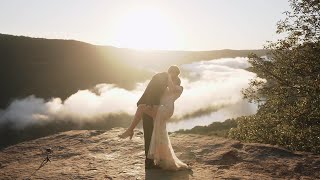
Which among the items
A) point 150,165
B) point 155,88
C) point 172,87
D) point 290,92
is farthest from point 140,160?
point 290,92

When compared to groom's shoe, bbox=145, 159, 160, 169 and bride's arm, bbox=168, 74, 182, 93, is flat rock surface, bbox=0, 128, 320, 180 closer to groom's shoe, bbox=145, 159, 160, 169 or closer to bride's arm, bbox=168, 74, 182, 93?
groom's shoe, bbox=145, 159, 160, 169

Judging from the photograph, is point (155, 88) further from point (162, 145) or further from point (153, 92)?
point (162, 145)

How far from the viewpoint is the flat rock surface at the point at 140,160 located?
9.45m

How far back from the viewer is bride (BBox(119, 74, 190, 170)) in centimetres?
942

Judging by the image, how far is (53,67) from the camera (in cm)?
12962

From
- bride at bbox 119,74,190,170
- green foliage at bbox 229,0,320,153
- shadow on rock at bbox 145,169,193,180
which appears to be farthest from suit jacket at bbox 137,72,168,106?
green foliage at bbox 229,0,320,153

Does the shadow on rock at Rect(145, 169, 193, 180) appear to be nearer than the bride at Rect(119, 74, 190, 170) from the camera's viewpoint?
Yes

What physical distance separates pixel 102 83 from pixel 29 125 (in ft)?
103

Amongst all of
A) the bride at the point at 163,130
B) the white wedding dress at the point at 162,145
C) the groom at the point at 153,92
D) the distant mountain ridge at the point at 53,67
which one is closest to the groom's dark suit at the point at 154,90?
the groom at the point at 153,92

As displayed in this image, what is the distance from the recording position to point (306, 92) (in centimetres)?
1769

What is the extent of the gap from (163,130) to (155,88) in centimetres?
114

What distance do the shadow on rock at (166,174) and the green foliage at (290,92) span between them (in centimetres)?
868

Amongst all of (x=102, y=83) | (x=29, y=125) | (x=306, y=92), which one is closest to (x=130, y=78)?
(x=102, y=83)

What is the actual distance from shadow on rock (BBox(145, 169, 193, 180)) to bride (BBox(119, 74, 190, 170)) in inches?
5.4
